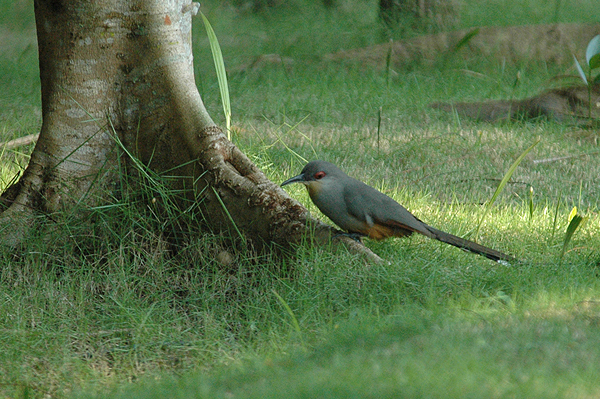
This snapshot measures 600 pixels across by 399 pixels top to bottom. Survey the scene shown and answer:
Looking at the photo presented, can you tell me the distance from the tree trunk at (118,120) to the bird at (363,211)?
0.75 feet

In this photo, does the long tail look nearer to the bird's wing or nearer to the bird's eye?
the bird's wing

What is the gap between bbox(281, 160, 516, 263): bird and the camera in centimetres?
341

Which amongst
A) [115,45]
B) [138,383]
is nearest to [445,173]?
[115,45]

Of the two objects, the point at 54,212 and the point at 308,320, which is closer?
the point at 308,320

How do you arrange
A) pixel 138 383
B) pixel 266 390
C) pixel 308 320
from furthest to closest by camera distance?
1. pixel 308 320
2. pixel 138 383
3. pixel 266 390

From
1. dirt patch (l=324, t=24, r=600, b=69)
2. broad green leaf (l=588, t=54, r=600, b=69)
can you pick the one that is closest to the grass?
broad green leaf (l=588, t=54, r=600, b=69)

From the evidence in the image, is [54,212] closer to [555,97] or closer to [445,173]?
[445,173]

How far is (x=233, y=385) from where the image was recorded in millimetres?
2068

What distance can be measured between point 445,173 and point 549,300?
2359 millimetres

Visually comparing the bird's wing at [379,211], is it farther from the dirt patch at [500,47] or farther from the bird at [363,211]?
the dirt patch at [500,47]

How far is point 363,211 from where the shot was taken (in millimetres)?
3455

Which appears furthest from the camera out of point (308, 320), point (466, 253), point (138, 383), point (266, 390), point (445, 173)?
point (445, 173)

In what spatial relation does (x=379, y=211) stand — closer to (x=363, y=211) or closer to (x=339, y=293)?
(x=363, y=211)

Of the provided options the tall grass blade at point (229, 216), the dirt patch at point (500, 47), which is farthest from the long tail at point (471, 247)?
the dirt patch at point (500, 47)
